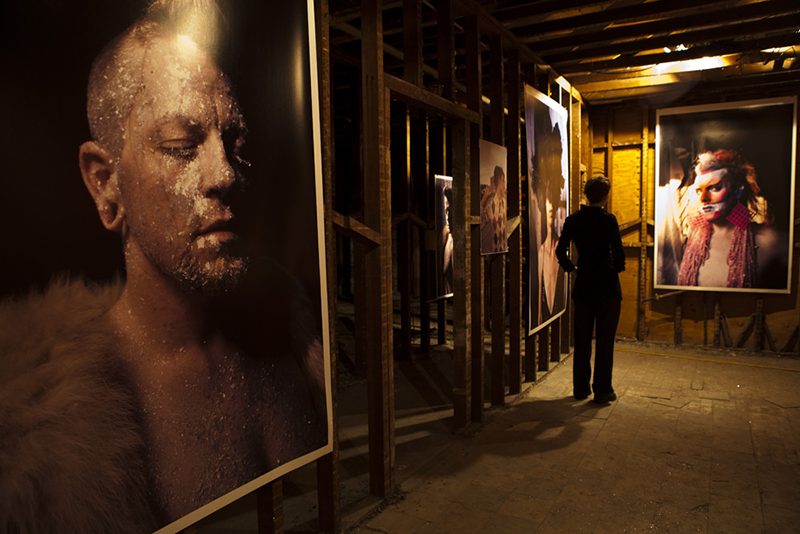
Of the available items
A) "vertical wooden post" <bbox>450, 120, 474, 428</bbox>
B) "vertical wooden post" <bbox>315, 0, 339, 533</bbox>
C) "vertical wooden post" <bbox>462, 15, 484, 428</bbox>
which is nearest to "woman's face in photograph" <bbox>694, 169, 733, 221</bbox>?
"vertical wooden post" <bbox>462, 15, 484, 428</bbox>

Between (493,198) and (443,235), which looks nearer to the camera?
(493,198)

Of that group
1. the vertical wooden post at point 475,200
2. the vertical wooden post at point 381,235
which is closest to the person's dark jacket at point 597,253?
the vertical wooden post at point 475,200

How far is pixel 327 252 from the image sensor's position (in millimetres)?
2783

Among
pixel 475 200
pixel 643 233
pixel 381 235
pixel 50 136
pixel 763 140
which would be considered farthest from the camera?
pixel 643 233

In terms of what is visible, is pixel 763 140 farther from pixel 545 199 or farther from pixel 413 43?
pixel 413 43

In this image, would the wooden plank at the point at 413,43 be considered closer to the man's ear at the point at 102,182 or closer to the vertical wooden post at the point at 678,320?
the man's ear at the point at 102,182

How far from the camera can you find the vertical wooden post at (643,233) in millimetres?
8016

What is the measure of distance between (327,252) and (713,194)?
6723mm

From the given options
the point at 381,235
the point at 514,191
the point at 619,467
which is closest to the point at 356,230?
the point at 381,235

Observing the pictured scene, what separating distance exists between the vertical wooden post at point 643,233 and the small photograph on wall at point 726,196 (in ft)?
0.63

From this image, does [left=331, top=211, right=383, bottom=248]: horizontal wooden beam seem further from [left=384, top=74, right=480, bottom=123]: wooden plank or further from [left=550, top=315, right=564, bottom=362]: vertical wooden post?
[left=550, top=315, right=564, bottom=362]: vertical wooden post

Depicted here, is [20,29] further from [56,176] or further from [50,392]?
[50,392]

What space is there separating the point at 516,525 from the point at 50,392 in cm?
254

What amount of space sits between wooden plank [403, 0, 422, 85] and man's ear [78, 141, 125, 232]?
7.90 ft
